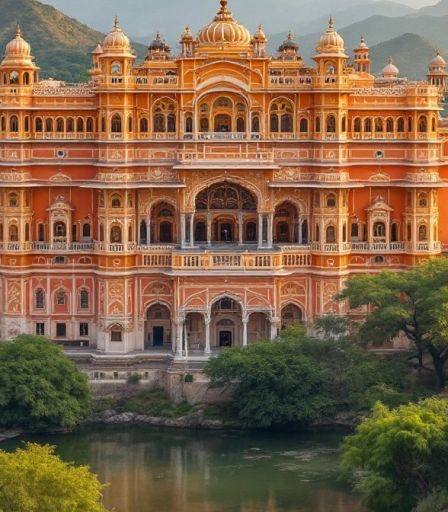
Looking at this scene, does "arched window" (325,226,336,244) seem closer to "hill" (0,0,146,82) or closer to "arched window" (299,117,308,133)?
"arched window" (299,117,308,133)

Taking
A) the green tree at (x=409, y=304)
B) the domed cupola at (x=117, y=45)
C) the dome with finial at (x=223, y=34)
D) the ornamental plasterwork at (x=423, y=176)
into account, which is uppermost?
the dome with finial at (x=223, y=34)

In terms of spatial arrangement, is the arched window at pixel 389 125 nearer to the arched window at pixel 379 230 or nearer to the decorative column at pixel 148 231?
the arched window at pixel 379 230

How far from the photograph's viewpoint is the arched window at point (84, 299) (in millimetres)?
41938

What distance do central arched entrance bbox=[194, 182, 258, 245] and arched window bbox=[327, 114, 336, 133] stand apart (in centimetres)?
276

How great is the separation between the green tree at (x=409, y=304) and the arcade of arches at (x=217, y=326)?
2.68m

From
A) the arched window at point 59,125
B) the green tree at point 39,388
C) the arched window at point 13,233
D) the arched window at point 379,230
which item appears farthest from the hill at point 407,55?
the green tree at point 39,388

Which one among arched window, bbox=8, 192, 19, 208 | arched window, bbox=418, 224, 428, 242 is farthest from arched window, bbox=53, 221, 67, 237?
arched window, bbox=418, 224, 428, 242

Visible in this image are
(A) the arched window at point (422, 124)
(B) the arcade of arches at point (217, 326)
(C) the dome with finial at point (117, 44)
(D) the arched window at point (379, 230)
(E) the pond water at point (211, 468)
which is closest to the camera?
(E) the pond water at point (211, 468)

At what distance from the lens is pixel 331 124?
1631 inches

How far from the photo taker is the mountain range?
7788 cm

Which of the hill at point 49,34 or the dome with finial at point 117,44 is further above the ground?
the hill at point 49,34

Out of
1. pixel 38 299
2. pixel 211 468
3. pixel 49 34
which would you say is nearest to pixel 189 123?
pixel 38 299

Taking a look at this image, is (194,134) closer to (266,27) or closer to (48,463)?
(48,463)

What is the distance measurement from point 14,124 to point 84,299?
16.5 feet
